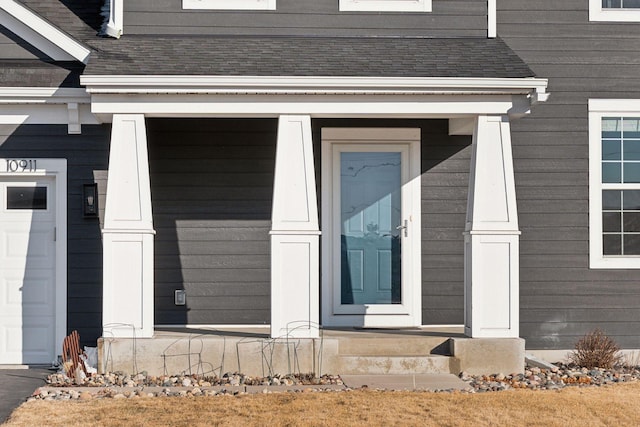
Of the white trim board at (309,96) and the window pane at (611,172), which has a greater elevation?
the white trim board at (309,96)

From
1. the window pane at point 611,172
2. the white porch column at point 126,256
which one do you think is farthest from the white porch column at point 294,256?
the window pane at point 611,172

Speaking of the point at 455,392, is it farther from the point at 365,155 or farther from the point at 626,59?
the point at 626,59

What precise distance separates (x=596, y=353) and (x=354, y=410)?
3.66 metres

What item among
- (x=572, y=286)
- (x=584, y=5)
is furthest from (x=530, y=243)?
(x=584, y=5)

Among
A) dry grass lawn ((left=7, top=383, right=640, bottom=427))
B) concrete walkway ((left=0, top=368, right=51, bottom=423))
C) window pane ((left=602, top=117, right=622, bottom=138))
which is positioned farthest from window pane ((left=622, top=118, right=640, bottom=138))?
concrete walkway ((left=0, top=368, right=51, bottom=423))

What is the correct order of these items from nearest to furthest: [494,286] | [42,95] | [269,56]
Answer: [494,286], [269,56], [42,95]

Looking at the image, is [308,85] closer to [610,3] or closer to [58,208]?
[58,208]

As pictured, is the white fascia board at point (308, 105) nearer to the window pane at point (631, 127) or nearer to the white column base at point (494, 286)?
the white column base at point (494, 286)

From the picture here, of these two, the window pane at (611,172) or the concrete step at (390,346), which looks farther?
the window pane at (611,172)

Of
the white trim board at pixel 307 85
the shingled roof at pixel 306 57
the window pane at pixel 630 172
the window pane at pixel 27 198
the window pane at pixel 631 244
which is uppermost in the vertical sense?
the shingled roof at pixel 306 57

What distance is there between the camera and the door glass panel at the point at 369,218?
11.0 metres

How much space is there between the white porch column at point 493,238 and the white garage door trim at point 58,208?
14.4 feet

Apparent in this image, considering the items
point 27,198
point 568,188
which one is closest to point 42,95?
point 27,198

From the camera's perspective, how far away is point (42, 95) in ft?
33.4
